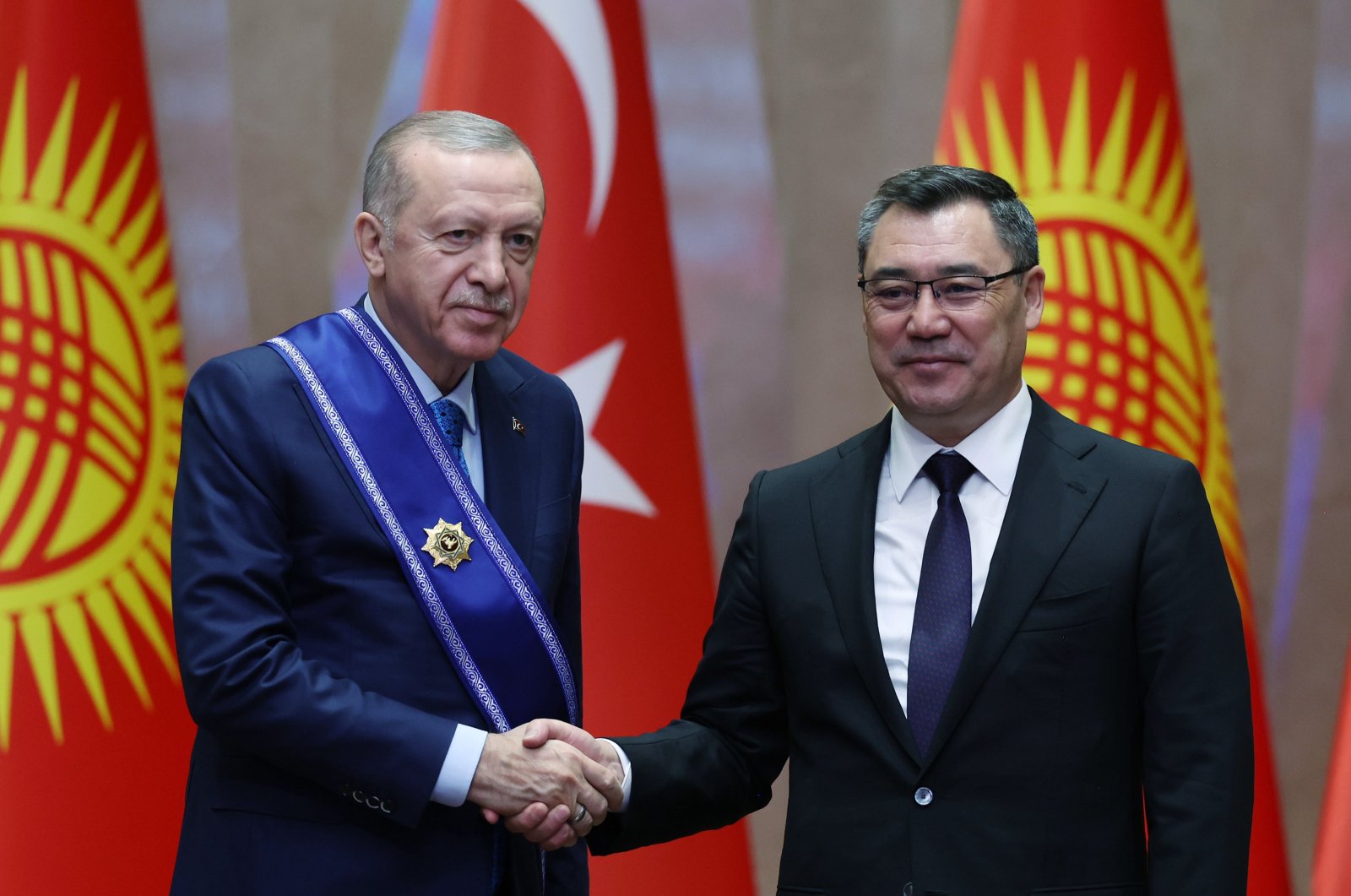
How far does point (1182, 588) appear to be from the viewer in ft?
5.90

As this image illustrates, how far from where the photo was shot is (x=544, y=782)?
1.89m

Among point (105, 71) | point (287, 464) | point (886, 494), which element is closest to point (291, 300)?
point (105, 71)

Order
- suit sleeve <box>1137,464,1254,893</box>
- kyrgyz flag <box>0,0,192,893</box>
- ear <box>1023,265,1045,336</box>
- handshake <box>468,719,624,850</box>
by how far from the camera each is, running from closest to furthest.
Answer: suit sleeve <box>1137,464,1254,893</box>
handshake <box>468,719,624,850</box>
ear <box>1023,265,1045,336</box>
kyrgyz flag <box>0,0,192,893</box>

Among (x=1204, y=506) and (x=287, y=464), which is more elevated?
(x=287, y=464)

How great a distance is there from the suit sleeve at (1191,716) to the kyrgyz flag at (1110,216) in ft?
3.15

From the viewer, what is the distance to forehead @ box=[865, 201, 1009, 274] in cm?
191

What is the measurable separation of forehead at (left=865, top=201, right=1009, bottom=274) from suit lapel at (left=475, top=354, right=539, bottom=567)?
55cm

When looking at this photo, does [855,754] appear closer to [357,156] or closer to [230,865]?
[230,865]

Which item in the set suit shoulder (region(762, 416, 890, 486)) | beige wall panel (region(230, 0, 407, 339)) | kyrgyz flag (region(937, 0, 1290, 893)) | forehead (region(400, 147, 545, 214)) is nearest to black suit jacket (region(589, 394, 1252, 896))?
suit shoulder (region(762, 416, 890, 486))

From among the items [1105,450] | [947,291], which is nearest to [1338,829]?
[1105,450]

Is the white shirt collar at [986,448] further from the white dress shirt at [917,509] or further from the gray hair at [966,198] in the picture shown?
the gray hair at [966,198]

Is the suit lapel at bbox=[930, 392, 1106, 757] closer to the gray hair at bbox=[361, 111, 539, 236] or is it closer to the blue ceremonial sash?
the blue ceremonial sash

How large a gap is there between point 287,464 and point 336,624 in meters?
0.21

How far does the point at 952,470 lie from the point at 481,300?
64 cm
